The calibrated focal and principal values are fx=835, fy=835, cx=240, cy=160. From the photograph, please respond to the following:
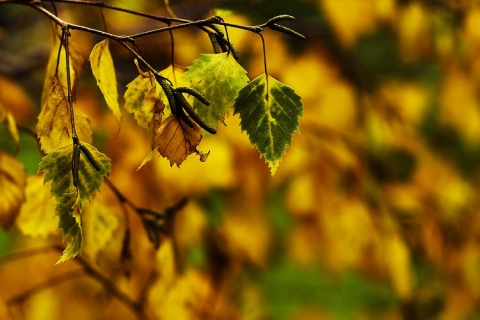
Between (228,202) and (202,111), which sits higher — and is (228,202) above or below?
below

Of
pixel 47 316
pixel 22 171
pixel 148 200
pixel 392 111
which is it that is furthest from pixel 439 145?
pixel 22 171

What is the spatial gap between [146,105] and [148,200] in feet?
3.63

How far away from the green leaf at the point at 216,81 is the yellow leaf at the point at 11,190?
0.37 m

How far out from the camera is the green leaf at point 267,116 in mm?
729

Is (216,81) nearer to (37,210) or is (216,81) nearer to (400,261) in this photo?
(37,210)

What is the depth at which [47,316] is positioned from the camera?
2.72 metres

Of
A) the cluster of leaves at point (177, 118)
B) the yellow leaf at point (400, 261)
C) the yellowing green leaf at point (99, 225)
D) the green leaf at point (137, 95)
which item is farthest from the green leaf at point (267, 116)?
the yellow leaf at point (400, 261)

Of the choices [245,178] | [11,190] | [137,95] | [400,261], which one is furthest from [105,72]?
[245,178]

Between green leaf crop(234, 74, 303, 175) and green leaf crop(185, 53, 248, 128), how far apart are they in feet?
0.05

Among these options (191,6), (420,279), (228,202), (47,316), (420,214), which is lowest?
(47,316)

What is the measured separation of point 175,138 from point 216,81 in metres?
0.07

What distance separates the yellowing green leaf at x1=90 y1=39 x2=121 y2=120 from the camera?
0.80 m

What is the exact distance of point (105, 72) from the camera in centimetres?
83

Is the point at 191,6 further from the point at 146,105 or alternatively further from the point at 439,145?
the point at 439,145
